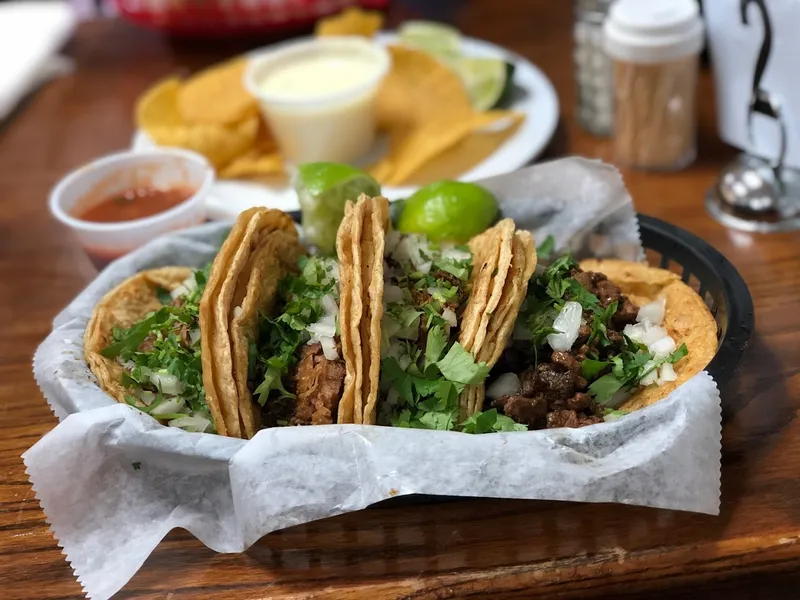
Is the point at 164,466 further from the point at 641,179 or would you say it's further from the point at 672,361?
the point at 641,179

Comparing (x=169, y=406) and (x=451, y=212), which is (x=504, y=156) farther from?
(x=169, y=406)

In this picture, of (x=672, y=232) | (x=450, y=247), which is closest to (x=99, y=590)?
(x=450, y=247)

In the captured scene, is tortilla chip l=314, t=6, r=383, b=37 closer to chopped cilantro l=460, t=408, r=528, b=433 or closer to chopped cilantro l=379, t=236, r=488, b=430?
chopped cilantro l=379, t=236, r=488, b=430

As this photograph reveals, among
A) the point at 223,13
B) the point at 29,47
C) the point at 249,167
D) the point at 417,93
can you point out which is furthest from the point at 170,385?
the point at 29,47

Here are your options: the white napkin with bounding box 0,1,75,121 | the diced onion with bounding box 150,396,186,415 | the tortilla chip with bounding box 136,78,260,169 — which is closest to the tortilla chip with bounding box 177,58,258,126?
the tortilla chip with bounding box 136,78,260,169

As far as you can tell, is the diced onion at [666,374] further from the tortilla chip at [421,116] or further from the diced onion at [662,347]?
the tortilla chip at [421,116]

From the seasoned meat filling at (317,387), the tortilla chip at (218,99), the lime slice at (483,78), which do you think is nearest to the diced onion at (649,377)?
the seasoned meat filling at (317,387)
